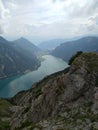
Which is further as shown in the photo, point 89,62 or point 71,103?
point 89,62

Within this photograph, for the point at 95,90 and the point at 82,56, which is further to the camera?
the point at 82,56

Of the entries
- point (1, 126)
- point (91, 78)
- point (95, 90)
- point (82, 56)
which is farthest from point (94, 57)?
point (1, 126)

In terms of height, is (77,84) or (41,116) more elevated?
(77,84)

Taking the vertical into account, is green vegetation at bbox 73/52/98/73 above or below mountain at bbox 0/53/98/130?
above

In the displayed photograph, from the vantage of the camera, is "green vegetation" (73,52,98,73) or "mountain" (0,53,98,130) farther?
"green vegetation" (73,52,98,73)

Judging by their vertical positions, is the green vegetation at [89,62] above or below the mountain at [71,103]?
above

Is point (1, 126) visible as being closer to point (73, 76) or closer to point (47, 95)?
point (47, 95)

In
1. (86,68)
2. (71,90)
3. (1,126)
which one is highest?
(86,68)

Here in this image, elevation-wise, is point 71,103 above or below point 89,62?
below

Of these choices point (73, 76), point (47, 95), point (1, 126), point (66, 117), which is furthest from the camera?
point (1, 126)

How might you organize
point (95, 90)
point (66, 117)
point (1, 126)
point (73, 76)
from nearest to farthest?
point (66, 117)
point (95, 90)
point (73, 76)
point (1, 126)

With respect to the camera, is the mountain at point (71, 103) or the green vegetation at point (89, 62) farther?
the green vegetation at point (89, 62)
